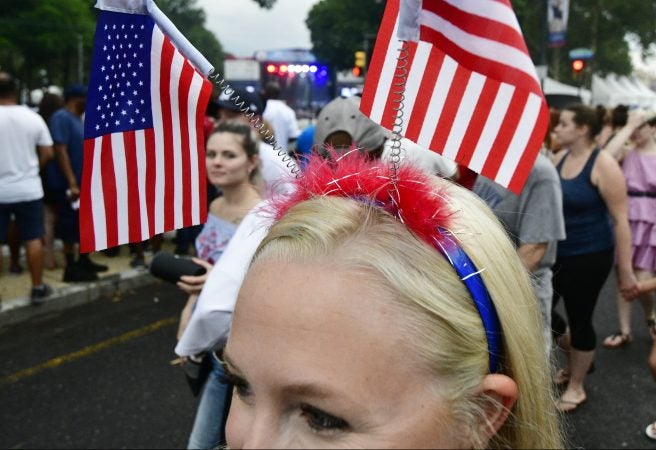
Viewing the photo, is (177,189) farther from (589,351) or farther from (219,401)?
(589,351)

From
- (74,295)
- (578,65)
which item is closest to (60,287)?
(74,295)

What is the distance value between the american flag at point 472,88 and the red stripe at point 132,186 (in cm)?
62

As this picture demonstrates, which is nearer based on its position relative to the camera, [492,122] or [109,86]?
[109,86]

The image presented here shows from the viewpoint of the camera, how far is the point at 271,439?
98 cm

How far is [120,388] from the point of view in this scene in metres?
4.32

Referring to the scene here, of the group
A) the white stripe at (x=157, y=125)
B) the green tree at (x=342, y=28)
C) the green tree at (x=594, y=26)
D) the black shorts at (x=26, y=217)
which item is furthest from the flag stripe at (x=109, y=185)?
the green tree at (x=342, y=28)

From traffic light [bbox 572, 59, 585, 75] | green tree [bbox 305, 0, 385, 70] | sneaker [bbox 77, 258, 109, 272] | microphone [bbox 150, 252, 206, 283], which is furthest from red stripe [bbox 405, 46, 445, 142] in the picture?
green tree [bbox 305, 0, 385, 70]

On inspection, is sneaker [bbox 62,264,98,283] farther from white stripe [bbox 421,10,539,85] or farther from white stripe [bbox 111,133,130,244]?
white stripe [bbox 421,10,539,85]

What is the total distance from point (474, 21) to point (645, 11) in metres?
51.0

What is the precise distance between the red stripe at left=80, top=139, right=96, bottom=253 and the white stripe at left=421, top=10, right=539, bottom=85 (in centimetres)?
95

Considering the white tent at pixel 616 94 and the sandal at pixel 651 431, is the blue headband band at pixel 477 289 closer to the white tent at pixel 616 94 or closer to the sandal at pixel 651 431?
the sandal at pixel 651 431

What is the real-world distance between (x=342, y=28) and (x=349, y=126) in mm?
51295

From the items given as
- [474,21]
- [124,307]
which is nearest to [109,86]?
[474,21]

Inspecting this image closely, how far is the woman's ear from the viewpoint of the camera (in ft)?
3.51
